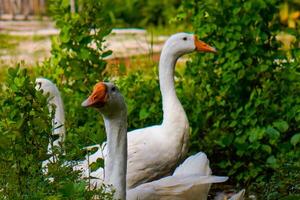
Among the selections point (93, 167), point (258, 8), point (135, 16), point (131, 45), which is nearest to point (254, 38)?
point (258, 8)

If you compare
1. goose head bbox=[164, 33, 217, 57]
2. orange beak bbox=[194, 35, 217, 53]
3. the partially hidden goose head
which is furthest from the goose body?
the partially hidden goose head

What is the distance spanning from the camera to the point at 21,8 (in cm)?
1819

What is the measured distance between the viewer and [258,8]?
26.9 ft

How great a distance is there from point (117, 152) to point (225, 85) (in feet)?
7.45

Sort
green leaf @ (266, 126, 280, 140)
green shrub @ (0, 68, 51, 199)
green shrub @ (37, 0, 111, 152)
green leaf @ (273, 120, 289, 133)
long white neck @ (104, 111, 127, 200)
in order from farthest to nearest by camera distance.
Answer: green shrub @ (37, 0, 111, 152) < green leaf @ (273, 120, 289, 133) < green leaf @ (266, 126, 280, 140) < long white neck @ (104, 111, 127, 200) < green shrub @ (0, 68, 51, 199)

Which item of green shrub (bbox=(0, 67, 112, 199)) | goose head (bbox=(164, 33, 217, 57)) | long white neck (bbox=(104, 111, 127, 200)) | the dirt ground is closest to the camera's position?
green shrub (bbox=(0, 67, 112, 199))

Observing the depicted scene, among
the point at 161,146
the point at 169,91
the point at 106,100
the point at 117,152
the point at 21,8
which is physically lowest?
the point at 21,8

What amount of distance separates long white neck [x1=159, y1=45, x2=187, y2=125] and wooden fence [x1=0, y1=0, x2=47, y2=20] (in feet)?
34.0

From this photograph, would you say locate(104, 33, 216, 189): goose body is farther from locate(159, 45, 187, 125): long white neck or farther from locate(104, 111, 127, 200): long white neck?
locate(104, 111, 127, 200): long white neck

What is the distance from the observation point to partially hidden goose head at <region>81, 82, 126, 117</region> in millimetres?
5848

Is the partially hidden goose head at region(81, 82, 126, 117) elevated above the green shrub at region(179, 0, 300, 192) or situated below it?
above

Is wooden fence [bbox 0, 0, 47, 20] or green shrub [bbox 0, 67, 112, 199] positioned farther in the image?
wooden fence [bbox 0, 0, 47, 20]

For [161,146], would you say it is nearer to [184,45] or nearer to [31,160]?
[184,45]

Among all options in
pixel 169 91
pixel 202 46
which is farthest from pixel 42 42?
pixel 169 91
